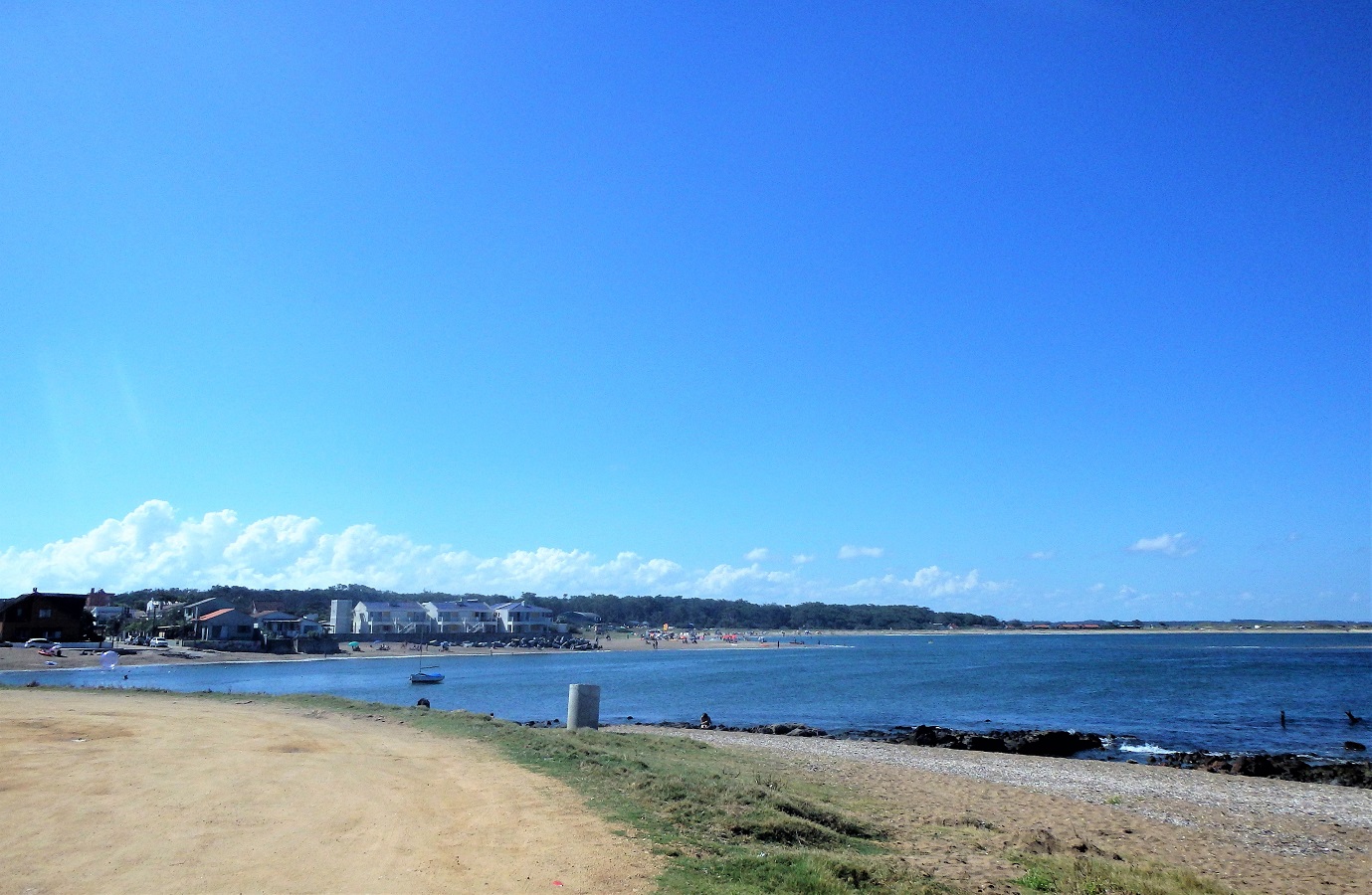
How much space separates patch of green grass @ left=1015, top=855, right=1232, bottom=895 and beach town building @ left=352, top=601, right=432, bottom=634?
13380 centimetres

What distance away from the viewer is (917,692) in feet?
185

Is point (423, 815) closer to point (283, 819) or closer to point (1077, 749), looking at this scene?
point (283, 819)

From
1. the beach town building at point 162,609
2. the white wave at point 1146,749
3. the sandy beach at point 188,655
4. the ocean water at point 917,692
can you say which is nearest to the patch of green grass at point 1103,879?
the white wave at point 1146,749

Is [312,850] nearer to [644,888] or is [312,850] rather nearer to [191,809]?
[191,809]

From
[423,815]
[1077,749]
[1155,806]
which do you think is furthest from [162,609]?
[1155,806]

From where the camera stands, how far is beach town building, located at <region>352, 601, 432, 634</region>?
436ft

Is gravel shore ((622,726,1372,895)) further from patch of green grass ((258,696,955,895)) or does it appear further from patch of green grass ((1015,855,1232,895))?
patch of green grass ((258,696,955,895))

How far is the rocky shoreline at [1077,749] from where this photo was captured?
2566 cm

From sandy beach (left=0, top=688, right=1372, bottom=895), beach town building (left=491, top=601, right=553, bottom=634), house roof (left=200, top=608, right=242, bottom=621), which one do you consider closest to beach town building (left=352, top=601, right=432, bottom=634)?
beach town building (left=491, top=601, right=553, bottom=634)

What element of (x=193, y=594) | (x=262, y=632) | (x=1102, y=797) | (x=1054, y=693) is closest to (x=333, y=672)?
(x=262, y=632)

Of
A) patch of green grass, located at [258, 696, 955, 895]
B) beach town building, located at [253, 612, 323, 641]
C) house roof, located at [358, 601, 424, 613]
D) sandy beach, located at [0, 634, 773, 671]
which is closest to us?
patch of green grass, located at [258, 696, 955, 895]

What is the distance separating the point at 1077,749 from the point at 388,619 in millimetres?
120983

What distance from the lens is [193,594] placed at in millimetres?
163625

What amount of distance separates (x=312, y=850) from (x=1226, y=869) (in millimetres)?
13730
